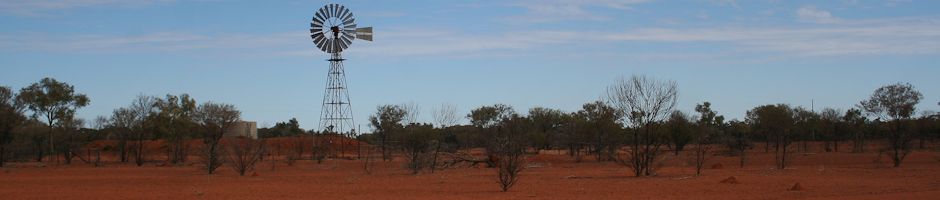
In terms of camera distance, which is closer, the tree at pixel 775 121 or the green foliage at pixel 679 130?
the tree at pixel 775 121

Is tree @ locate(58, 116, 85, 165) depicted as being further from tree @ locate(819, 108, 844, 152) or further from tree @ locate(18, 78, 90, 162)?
tree @ locate(819, 108, 844, 152)

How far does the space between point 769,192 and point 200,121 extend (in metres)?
46.4

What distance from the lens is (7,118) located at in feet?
164

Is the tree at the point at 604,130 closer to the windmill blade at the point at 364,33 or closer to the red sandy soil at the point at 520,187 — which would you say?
the windmill blade at the point at 364,33

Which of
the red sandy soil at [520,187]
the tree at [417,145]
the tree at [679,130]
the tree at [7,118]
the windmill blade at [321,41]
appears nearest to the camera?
the red sandy soil at [520,187]

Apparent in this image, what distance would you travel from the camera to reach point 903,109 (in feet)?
178

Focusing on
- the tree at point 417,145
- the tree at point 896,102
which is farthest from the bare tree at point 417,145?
the tree at point 896,102

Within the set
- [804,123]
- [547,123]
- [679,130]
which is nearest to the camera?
→ [679,130]

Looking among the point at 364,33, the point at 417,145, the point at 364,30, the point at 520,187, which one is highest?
the point at 364,30

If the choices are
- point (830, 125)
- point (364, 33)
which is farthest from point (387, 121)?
point (830, 125)

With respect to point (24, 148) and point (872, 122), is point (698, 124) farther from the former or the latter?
point (24, 148)

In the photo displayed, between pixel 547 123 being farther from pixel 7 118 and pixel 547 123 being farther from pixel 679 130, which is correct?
pixel 7 118

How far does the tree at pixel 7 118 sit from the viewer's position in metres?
49.9

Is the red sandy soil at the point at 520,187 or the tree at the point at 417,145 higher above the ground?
the tree at the point at 417,145
